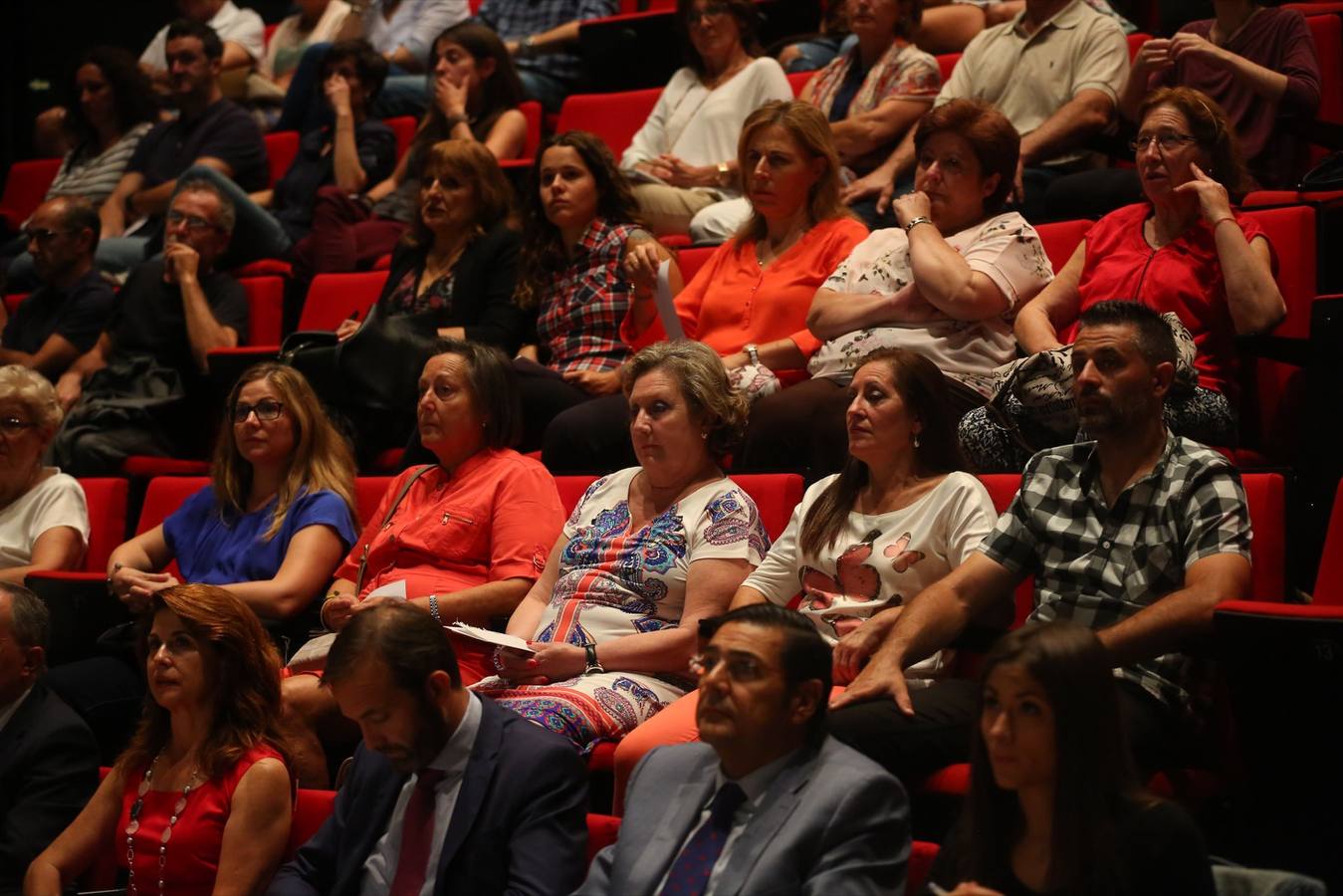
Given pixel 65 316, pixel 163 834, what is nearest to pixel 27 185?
pixel 65 316

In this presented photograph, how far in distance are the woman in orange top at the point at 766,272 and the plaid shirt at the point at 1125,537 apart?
39.1 inches

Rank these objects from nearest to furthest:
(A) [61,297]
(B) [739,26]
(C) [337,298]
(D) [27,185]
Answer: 1. (C) [337,298]
2. (B) [739,26]
3. (A) [61,297]
4. (D) [27,185]

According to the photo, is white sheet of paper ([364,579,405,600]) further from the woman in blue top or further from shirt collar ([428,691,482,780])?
shirt collar ([428,691,482,780])

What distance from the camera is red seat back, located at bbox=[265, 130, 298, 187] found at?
559cm

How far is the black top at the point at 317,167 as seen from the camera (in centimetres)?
512

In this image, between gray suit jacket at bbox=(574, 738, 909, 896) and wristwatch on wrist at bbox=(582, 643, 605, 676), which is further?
wristwatch on wrist at bbox=(582, 643, 605, 676)

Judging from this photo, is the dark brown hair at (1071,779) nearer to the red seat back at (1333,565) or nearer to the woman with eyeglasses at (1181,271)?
the red seat back at (1333,565)

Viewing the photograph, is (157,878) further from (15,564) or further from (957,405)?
(957,405)

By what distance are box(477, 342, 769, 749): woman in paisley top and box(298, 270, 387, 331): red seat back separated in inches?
65.6

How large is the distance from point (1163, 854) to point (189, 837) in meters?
1.47

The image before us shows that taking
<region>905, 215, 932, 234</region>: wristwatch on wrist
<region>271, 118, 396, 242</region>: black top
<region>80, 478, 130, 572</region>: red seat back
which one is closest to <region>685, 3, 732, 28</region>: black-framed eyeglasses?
<region>271, 118, 396, 242</region>: black top

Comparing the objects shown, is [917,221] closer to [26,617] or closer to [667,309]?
[667,309]

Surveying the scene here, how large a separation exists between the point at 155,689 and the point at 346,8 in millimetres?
4403

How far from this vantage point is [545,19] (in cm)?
573
